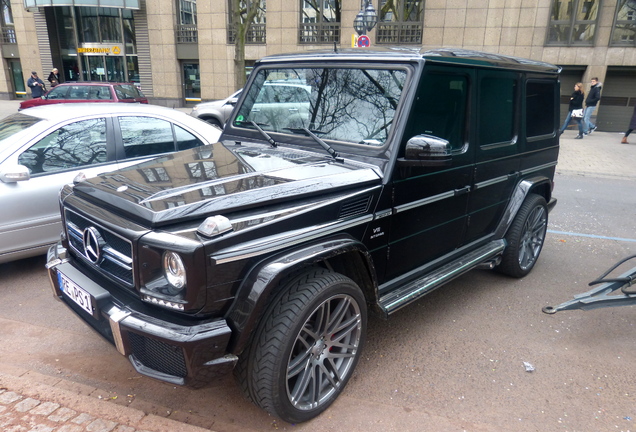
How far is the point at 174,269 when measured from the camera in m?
2.21

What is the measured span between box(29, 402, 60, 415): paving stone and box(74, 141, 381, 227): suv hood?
1.19m

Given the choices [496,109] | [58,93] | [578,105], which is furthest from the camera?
[578,105]

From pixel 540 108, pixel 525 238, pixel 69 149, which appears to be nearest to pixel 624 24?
pixel 540 108

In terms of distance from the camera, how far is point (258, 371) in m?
2.38

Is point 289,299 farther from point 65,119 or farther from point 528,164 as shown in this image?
point 65,119

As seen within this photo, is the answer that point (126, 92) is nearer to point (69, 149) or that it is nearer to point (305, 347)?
point (69, 149)

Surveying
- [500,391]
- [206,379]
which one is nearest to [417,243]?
[500,391]

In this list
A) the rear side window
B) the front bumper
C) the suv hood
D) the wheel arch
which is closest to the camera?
the front bumper

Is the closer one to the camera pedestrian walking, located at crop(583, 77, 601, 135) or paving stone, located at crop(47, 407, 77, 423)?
paving stone, located at crop(47, 407, 77, 423)

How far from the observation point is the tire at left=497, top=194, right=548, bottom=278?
4398 mm

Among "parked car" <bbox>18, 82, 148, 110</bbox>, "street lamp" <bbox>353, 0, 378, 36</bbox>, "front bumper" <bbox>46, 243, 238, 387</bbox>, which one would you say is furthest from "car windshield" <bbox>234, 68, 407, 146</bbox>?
"parked car" <bbox>18, 82, 148, 110</bbox>

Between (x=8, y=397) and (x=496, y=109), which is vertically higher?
(x=496, y=109)

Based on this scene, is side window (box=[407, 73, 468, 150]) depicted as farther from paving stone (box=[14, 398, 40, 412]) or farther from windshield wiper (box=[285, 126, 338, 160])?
paving stone (box=[14, 398, 40, 412])

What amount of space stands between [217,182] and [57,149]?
277 cm
